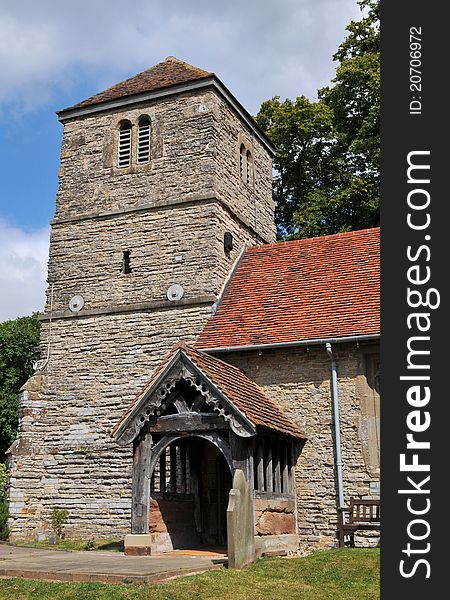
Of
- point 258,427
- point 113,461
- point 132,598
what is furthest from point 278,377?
point 132,598

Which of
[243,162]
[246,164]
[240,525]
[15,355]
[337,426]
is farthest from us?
[15,355]

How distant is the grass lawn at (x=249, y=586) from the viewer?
8.10 metres

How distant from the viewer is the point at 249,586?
874 centimetres

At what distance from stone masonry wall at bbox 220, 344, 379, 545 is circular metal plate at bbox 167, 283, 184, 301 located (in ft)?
8.88

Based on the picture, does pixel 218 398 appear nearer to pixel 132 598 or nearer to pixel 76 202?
pixel 132 598

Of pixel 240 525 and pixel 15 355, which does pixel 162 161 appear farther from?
pixel 15 355

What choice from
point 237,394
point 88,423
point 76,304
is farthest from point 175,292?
point 237,394

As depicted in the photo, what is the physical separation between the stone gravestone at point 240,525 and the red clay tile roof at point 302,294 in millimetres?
4434

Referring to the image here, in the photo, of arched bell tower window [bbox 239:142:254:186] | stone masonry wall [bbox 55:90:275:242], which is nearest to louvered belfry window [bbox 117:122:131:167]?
stone masonry wall [bbox 55:90:275:242]

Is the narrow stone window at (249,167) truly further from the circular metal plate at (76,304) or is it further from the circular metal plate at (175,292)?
the circular metal plate at (76,304)

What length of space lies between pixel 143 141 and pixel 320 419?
9.24 meters

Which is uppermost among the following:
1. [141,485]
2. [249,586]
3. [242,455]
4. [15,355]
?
[15,355]

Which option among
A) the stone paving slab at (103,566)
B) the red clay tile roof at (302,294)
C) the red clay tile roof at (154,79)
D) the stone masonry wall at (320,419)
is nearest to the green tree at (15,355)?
the red clay tile roof at (154,79)

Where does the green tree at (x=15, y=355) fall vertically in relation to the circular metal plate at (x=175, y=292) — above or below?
above
